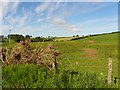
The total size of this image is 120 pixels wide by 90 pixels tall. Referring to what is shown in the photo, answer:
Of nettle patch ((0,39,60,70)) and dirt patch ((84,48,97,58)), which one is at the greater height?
nettle patch ((0,39,60,70))

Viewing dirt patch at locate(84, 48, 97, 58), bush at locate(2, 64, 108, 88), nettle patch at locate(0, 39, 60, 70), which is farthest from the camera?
dirt patch at locate(84, 48, 97, 58)

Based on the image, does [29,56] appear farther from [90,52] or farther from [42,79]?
[90,52]

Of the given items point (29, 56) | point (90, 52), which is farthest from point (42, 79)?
point (90, 52)

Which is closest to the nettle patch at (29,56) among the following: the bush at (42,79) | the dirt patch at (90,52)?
the bush at (42,79)

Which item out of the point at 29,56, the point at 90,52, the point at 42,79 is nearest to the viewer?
the point at 42,79

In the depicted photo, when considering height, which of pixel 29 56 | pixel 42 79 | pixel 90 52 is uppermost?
pixel 29 56

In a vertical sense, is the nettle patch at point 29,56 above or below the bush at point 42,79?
above

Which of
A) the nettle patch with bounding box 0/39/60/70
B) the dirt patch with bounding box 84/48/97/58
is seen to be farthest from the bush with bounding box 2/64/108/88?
the dirt patch with bounding box 84/48/97/58

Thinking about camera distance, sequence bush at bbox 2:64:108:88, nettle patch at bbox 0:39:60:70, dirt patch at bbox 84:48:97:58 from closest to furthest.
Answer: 1. bush at bbox 2:64:108:88
2. nettle patch at bbox 0:39:60:70
3. dirt patch at bbox 84:48:97:58

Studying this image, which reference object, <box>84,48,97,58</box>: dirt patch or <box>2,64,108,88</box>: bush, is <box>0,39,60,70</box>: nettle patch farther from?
<box>84,48,97,58</box>: dirt patch

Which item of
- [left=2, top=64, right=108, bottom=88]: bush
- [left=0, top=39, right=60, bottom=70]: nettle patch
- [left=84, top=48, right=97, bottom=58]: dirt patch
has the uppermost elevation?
[left=0, top=39, right=60, bottom=70]: nettle patch

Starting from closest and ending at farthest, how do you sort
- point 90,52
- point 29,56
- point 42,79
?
point 42,79 → point 29,56 → point 90,52

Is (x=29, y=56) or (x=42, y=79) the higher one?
(x=29, y=56)

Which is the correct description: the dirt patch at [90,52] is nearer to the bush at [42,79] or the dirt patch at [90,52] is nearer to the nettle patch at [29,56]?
the nettle patch at [29,56]
